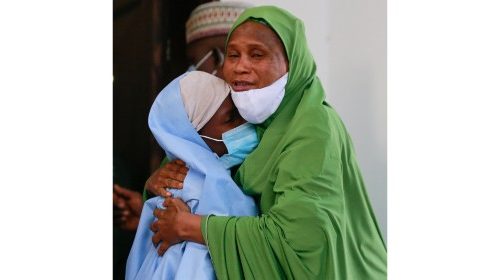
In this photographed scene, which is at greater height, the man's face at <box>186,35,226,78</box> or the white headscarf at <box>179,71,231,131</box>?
the man's face at <box>186,35,226,78</box>

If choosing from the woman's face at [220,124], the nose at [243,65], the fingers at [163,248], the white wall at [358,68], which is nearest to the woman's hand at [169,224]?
the fingers at [163,248]

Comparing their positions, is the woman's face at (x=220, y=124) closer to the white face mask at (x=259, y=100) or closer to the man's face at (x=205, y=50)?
the white face mask at (x=259, y=100)

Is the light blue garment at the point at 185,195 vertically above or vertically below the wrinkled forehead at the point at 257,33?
below

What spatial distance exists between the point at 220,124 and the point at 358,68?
33cm

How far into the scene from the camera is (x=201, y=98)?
127 centimetres

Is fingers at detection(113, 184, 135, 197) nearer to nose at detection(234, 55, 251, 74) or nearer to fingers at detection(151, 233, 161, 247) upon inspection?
fingers at detection(151, 233, 161, 247)

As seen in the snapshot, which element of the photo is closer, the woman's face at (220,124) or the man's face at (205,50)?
the woman's face at (220,124)

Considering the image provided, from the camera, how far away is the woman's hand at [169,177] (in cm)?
128

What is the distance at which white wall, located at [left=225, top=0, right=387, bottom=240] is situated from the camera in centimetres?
141

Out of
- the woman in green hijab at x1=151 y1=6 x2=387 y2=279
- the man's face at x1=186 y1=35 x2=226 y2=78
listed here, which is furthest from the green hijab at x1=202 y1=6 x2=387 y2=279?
the man's face at x1=186 y1=35 x2=226 y2=78

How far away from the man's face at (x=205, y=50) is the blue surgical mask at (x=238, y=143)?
0.50ft

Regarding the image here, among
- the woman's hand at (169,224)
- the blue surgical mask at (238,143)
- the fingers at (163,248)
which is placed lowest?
the fingers at (163,248)
